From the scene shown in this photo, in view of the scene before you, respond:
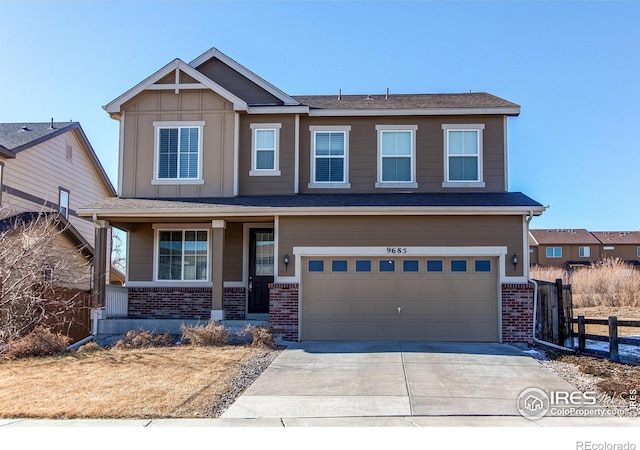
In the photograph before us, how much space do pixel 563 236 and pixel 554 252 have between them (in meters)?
1.94

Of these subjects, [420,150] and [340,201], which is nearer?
[340,201]

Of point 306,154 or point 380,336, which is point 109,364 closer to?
point 380,336

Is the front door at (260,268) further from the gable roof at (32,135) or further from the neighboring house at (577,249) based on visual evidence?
the neighboring house at (577,249)

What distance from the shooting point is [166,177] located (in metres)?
16.9

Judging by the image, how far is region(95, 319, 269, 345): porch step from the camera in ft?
48.7

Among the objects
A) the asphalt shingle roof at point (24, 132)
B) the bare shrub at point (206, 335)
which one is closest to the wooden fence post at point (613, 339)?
the bare shrub at point (206, 335)

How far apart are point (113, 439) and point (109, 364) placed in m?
4.72

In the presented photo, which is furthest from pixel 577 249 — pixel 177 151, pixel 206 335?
pixel 206 335

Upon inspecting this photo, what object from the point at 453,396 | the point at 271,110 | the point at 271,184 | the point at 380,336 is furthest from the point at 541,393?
the point at 271,110

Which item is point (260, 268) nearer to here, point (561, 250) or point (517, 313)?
point (517, 313)

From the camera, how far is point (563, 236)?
52.8m

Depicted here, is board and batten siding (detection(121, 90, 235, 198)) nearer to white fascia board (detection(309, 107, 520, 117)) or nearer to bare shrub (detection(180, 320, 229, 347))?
white fascia board (detection(309, 107, 520, 117))

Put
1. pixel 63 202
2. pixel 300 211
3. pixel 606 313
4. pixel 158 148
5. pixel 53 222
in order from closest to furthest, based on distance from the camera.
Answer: pixel 300 211 < pixel 158 148 < pixel 53 222 < pixel 606 313 < pixel 63 202

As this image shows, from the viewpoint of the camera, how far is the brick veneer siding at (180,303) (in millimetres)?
16594
